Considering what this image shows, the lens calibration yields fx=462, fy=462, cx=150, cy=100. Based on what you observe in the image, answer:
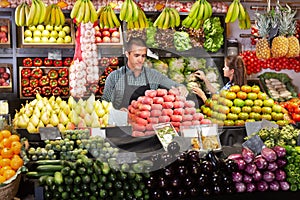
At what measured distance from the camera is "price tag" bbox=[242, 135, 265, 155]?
340 centimetres

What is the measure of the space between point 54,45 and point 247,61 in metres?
2.93

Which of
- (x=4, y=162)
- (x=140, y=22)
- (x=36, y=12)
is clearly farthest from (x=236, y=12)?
(x=4, y=162)

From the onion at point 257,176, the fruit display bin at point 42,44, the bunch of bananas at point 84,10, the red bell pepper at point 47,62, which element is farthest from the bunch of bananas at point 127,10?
the onion at point 257,176

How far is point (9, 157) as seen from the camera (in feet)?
10.3

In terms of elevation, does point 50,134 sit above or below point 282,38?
below

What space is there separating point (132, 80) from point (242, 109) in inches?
49.8

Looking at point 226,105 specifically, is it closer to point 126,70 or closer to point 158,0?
point 126,70

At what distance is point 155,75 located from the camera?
5.13m

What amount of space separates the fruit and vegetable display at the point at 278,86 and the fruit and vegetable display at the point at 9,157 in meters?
4.66

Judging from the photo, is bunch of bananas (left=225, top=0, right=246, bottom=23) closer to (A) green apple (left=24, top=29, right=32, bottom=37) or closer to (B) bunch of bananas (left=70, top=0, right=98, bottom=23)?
(B) bunch of bananas (left=70, top=0, right=98, bottom=23)

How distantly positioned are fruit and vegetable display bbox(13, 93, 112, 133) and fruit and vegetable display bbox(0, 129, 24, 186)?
0.55 meters

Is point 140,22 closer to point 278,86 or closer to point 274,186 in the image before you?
point 274,186

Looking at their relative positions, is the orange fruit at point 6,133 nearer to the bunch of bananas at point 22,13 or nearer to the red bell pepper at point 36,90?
the bunch of bananas at point 22,13

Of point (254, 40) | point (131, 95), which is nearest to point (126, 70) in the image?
point (131, 95)
